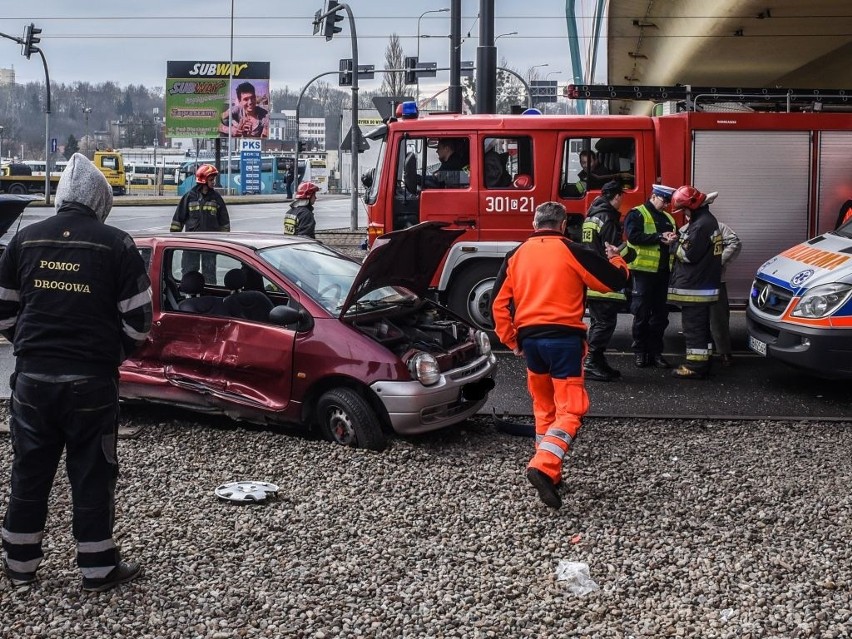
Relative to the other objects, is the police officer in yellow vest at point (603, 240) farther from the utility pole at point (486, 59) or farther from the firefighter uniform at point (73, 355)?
the utility pole at point (486, 59)

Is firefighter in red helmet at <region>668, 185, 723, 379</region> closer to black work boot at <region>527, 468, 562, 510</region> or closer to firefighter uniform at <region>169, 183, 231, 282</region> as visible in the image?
black work boot at <region>527, 468, 562, 510</region>

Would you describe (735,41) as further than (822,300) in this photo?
Yes

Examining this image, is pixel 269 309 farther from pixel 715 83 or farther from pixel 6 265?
pixel 715 83

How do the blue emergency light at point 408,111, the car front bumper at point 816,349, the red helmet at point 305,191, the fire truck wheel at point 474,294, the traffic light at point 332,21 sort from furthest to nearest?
the traffic light at point 332,21 → the red helmet at point 305,191 → the blue emergency light at point 408,111 → the fire truck wheel at point 474,294 → the car front bumper at point 816,349

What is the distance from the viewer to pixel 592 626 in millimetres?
4191

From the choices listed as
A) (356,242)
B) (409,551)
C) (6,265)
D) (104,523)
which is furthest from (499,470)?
(356,242)

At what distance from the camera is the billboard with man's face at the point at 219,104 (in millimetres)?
66500

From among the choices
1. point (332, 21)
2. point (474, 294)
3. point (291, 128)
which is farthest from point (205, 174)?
point (291, 128)

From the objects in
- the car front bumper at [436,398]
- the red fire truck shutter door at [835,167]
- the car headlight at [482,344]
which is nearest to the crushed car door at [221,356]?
the car front bumper at [436,398]

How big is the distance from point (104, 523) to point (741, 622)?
8.93ft

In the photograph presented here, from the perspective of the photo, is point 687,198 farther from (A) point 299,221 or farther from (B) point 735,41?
(B) point 735,41

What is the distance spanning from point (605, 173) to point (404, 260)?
4.24 m

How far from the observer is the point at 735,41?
18.6m

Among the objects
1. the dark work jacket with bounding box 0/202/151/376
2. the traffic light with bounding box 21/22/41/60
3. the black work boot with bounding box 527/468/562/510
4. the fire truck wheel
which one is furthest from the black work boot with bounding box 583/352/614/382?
the traffic light with bounding box 21/22/41/60
